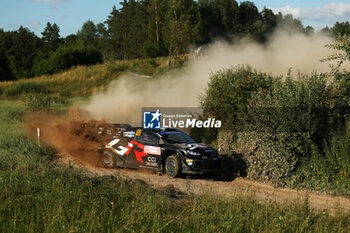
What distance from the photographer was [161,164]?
551 inches

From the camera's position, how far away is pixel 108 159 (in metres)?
15.4

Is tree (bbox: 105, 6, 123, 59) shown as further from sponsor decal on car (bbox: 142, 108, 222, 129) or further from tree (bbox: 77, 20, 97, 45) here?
sponsor decal on car (bbox: 142, 108, 222, 129)

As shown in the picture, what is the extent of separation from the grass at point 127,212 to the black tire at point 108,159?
589 cm

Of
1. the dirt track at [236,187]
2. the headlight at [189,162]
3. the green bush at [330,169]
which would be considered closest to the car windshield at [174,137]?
the headlight at [189,162]

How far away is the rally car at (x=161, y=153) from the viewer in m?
13.4

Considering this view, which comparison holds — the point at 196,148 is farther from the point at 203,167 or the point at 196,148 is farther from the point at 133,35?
the point at 133,35

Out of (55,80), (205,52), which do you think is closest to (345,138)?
(205,52)

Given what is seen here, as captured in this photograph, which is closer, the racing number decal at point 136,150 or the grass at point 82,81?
the racing number decal at point 136,150

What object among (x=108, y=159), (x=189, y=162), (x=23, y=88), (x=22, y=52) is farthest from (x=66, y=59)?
(x=189, y=162)

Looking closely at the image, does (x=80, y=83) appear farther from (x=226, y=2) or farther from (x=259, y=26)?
(x=226, y=2)

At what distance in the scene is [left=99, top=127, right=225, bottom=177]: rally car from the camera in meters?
13.4

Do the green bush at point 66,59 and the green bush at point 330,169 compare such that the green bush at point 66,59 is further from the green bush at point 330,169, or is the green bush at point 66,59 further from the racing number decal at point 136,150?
the green bush at point 330,169

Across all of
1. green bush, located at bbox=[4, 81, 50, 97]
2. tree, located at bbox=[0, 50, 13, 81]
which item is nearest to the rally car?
green bush, located at bbox=[4, 81, 50, 97]

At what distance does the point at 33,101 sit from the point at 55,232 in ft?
68.0
